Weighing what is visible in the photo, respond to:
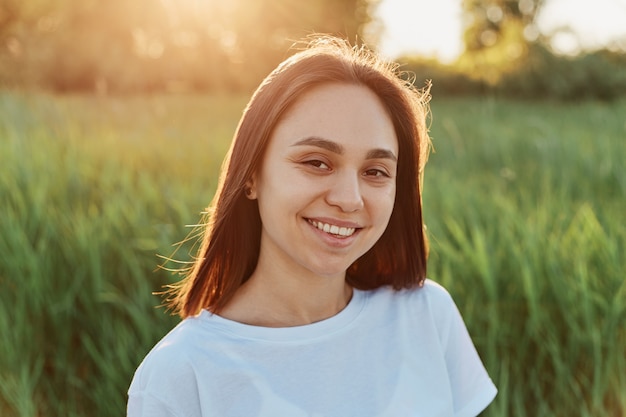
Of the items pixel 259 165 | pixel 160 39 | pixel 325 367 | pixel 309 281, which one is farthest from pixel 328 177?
pixel 160 39

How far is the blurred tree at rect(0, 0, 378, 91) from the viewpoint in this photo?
1574 centimetres

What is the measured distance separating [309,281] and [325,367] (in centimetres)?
20

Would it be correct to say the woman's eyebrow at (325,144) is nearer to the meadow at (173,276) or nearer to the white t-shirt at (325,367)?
the white t-shirt at (325,367)

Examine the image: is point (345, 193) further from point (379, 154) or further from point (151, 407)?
point (151, 407)

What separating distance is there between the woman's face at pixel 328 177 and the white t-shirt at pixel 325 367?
171mm

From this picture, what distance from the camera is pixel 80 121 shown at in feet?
19.3

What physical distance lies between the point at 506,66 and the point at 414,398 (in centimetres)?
1421

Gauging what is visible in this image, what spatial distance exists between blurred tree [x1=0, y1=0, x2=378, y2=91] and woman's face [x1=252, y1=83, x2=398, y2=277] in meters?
13.3

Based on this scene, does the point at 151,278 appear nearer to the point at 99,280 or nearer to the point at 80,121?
the point at 99,280

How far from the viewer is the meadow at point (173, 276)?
91.8 inches

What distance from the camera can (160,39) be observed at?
16.8m

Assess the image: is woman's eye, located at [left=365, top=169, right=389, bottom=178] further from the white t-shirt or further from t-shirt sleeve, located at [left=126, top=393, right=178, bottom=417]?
t-shirt sleeve, located at [left=126, top=393, right=178, bottom=417]

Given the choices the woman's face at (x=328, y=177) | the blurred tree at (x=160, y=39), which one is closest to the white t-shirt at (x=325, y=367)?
the woman's face at (x=328, y=177)

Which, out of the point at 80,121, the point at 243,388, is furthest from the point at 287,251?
the point at 80,121
